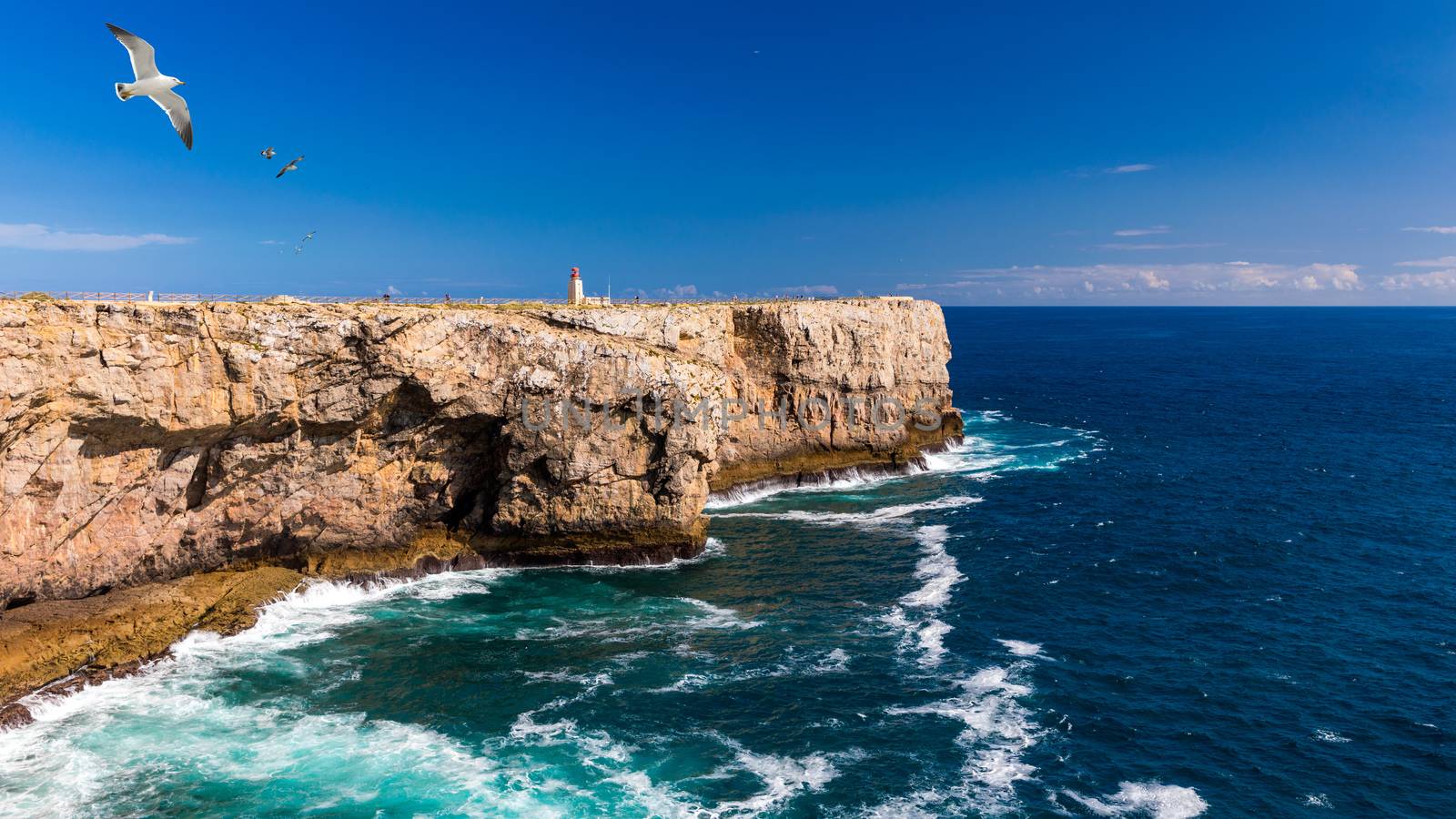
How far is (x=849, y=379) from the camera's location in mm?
77938

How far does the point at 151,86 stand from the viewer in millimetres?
28266

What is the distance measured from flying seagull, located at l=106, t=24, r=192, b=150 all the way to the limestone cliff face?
15.6 m

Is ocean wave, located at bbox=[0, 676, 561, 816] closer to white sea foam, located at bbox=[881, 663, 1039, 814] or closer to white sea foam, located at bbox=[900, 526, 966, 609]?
white sea foam, located at bbox=[881, 663, 1039, 814]

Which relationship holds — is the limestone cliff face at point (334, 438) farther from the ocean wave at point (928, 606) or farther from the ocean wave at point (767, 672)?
the ocean wave at point (767, 672)

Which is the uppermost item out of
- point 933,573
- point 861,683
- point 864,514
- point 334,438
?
point 334,438

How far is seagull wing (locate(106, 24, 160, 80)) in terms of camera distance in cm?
2647

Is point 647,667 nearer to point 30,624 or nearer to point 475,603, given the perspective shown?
point 475,603

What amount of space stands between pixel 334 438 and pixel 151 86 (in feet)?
77.5

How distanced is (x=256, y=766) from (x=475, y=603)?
17.2 metres

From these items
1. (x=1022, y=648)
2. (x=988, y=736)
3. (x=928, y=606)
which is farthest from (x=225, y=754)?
(x=1022, y=648)

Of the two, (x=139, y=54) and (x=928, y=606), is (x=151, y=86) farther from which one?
(x=928, y=606)

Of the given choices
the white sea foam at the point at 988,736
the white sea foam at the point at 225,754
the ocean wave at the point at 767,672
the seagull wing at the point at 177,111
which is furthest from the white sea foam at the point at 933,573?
the seagull wing at the point at 177,111

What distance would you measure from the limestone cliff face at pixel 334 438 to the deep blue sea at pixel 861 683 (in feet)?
13.9

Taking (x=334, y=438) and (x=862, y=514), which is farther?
(x=862, y=514)
